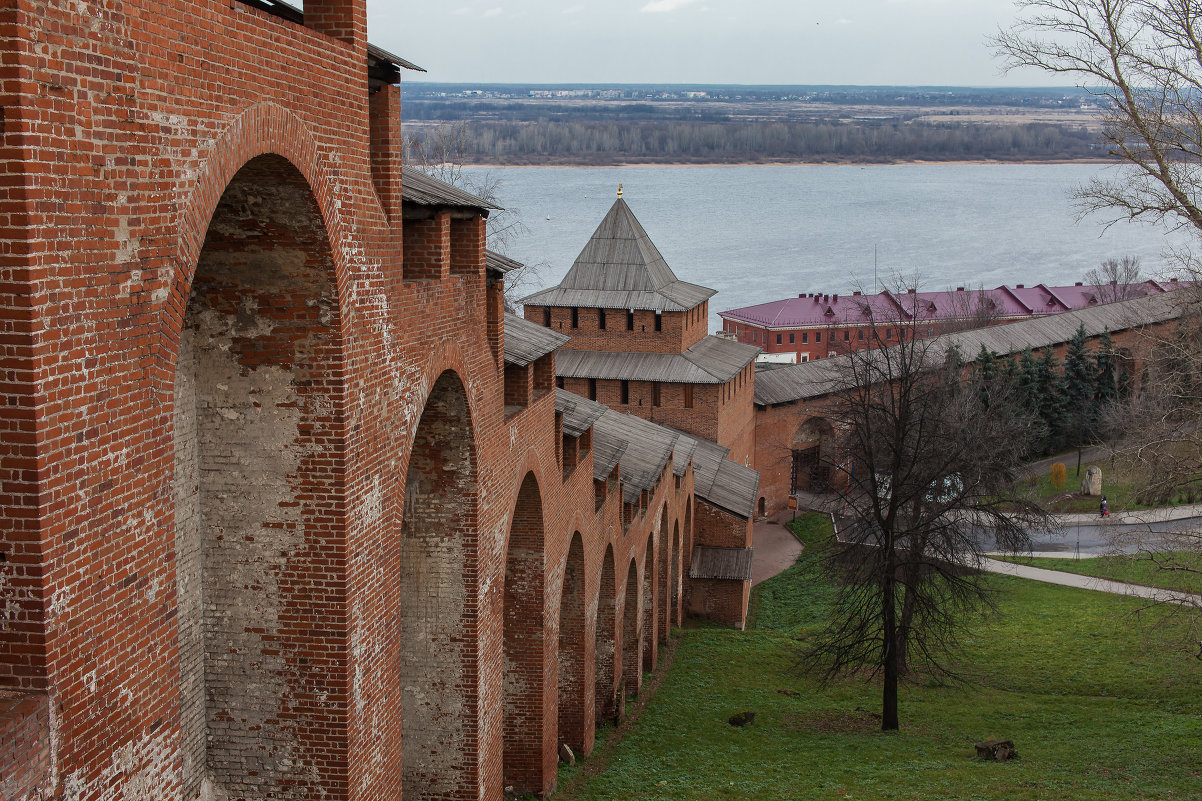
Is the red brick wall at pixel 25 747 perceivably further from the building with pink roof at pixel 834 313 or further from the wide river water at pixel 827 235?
the wide river water at pixel 827 235

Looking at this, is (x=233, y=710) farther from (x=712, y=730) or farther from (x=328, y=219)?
(x=712, y=730)

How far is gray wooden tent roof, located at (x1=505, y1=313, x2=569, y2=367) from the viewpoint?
1174 centimetres

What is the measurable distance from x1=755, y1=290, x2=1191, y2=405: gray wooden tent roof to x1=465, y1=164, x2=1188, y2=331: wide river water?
2569 cm

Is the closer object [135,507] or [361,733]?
[135,507]

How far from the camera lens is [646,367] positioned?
104 ft

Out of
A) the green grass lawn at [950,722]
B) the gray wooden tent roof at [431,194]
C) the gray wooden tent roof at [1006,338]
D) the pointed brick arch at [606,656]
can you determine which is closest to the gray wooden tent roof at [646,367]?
the gray wooden tent roof at [1006,338]

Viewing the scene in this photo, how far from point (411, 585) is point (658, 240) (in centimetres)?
10311

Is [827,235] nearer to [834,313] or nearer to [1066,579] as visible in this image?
[834,313]

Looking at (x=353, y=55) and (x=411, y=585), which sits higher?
(x=353, y=55)

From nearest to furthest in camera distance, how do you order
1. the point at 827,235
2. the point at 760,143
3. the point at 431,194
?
the point at 431,194, the point at 827,235, the point at 760,143

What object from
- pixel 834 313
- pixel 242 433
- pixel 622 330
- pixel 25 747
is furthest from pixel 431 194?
pixel 834 313

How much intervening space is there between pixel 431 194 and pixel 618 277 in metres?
23.7

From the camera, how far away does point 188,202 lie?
500 cm

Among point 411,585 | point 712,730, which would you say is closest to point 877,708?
point 712,730
